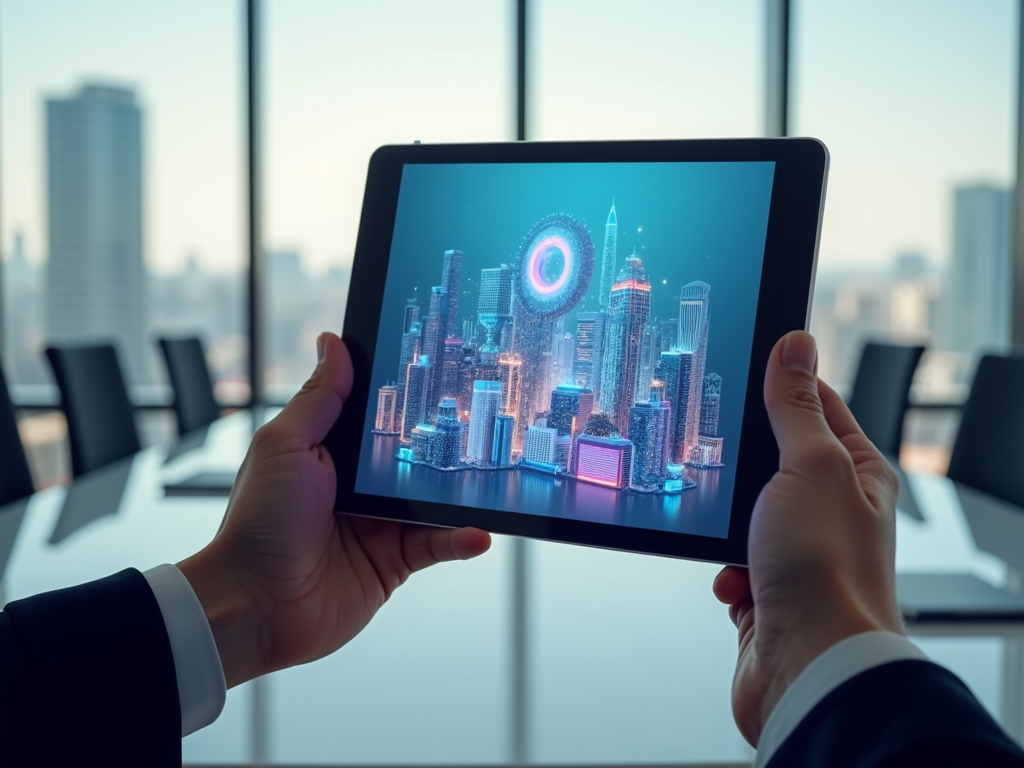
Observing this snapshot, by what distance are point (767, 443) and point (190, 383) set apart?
120 inches

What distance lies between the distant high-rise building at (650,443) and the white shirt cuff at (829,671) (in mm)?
231

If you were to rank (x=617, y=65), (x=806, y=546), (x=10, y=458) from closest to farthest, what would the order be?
(x=806, y=546) < (x=10, y=458) < (x=617, y=65)

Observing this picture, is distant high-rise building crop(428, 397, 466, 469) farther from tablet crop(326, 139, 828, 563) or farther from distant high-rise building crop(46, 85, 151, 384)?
distant high-rise building crop(46, 85, 151, 384)

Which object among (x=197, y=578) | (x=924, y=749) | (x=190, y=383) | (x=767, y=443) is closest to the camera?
(x=924, y=749)

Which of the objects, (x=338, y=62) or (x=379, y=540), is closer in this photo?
(x=379, y=540)

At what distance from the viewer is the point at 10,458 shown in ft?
6.17

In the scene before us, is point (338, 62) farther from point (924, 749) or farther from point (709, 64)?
point (924, 749)

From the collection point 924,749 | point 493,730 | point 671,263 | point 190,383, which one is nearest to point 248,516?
point 493,730

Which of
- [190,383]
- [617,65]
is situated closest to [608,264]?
[190,383]

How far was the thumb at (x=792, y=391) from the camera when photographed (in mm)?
696

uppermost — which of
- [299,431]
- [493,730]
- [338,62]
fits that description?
[338,62]

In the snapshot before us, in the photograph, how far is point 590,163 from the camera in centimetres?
82

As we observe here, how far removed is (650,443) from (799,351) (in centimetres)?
15

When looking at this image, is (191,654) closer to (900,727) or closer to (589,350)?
(589,350)
